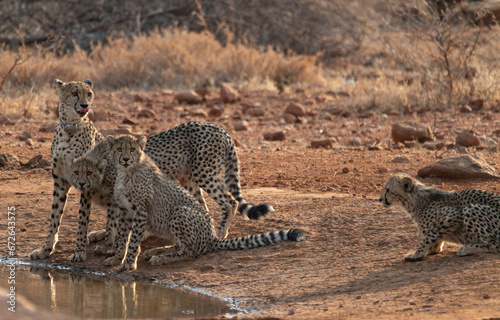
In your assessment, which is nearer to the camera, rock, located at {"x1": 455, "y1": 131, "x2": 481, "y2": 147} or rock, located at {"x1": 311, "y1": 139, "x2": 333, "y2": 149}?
rock, located at {"x1": 455, "y1": 131, "x2": 481, "y2": 147}

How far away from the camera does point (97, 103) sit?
13.5 meters

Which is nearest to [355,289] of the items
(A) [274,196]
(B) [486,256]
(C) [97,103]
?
(B) [486,256]

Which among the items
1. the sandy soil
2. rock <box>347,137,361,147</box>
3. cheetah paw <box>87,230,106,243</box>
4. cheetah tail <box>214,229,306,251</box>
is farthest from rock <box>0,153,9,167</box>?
rock <box>347,137,361,147</box>

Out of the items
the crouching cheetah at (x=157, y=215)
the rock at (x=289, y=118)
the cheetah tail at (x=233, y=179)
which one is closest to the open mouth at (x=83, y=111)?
the crouching cheetah at (x=157, y=215)

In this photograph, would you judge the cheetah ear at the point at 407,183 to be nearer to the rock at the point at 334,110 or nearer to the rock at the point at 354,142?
the rock at the point at 354,142

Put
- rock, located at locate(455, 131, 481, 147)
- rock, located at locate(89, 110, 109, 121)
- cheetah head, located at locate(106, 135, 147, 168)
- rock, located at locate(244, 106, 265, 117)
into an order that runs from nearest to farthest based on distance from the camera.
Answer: cheetah head, located at locate(106, 135, 147, 168), rock, located at locate(455, 131, 481, 147), rock, located at locate(89, 110, 109, 121), rock, located at locate(244, 106, 265, 117)

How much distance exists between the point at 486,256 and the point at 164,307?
2.46 metres

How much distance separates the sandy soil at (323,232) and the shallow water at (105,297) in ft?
0.69

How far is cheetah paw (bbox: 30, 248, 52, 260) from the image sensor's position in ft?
20.7

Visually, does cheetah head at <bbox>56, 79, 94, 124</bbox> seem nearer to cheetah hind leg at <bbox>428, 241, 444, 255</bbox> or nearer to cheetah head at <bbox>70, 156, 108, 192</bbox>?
cheetah head at <bbox>70, 156, 108, 192</bbox>

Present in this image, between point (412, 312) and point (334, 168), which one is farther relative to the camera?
point (334, 168)

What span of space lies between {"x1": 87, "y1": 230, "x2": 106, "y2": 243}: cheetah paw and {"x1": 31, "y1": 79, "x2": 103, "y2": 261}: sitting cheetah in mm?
410

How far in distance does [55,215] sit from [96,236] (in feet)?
1.72

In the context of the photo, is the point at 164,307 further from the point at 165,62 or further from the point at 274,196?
the point at 165,62
